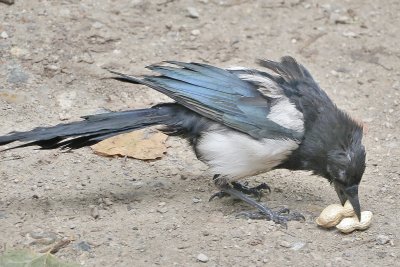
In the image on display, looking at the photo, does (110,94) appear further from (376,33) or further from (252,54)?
(376,33)

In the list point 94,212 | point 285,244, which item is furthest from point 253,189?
point 94,212

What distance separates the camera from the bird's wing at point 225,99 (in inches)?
178

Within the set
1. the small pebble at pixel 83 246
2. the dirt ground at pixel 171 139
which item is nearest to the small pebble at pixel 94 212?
the dirt ground at pixel 171 139

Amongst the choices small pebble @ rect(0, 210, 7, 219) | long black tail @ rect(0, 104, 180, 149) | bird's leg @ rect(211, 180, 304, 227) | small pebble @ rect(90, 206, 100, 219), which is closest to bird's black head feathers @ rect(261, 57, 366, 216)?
bird's leg @ rect(211, 180, 304, 227)

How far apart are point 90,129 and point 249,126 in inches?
34.0

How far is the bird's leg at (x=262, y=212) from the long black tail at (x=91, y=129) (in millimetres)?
534

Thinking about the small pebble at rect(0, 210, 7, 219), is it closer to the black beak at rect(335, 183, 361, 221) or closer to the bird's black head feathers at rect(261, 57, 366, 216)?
the bird's black head feathers at rect(261, 57, 366, 216)

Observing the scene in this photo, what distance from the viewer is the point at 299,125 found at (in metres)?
4.54

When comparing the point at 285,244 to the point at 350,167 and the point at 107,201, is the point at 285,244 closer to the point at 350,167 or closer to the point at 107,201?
the point at 350,167

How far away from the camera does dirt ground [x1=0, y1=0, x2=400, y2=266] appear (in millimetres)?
4258

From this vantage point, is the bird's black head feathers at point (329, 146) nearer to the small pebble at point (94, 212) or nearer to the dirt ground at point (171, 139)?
the dirt ground at point (171, 139)

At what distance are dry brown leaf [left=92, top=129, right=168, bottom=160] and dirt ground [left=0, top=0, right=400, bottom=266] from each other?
6 cm

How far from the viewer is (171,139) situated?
5418 mm

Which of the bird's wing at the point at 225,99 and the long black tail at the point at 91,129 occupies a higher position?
the bird's wing at the point at 225,99
